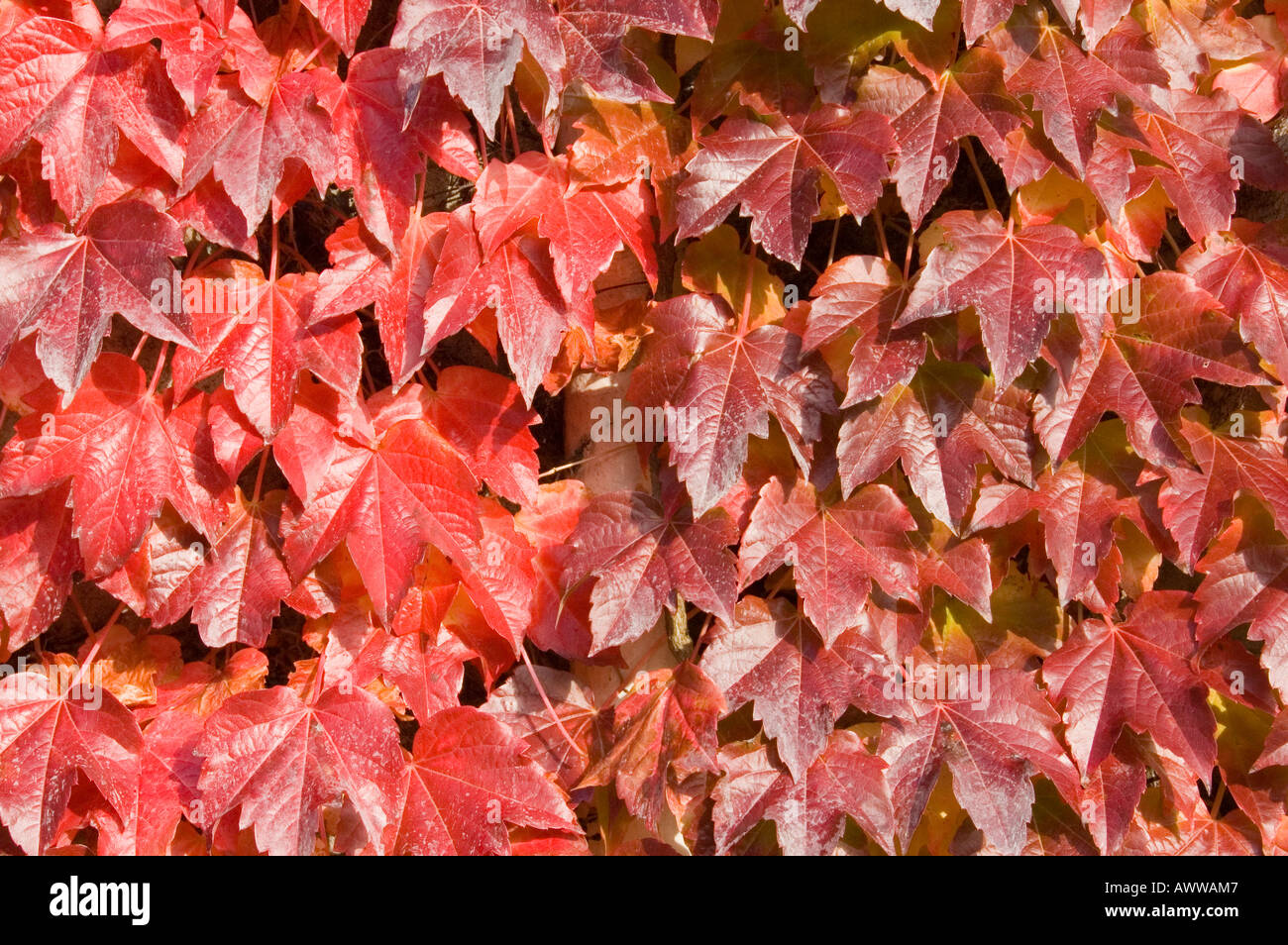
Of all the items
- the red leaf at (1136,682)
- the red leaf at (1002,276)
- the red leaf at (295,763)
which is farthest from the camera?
the red leaf at (1136,682)

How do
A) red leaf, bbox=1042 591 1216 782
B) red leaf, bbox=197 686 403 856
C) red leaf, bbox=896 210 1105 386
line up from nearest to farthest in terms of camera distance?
red leaf, bbox=896 210 1105 386
red leaf, bbox=197 686 403 856
red leaf, bbox=1042 591 1216 782

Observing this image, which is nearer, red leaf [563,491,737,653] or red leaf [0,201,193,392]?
red leaf [0,201,193,392]

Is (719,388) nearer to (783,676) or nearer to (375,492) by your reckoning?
(783,676)

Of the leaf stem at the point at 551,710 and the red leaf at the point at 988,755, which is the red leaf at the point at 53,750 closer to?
the leaf stem at the point at 551,710

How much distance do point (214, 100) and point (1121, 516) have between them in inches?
69.4

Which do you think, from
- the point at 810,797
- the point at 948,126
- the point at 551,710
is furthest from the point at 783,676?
the point at 948,126

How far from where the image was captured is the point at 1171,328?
5.70 feet

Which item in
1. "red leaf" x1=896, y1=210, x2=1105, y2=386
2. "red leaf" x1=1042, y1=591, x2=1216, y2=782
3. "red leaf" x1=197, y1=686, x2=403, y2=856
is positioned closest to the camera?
"red leaf" x1=896, y1=210, x2=1105, y2=386

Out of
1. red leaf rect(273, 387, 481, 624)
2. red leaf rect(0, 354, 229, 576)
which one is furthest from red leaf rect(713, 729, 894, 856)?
red leaf rect(0, 354, 229, 576)

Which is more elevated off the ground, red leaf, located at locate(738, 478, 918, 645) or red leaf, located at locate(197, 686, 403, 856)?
red leaf, located at locate(738, 478, 918, 645)

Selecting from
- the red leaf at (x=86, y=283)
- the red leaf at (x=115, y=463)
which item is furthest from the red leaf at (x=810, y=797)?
the red leaf at (x=86, y=283)

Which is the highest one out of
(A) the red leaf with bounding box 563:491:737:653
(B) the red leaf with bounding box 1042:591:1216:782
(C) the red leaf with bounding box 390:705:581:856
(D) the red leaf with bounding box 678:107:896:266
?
(D) the red leaf with bounding box 678:107:896:266

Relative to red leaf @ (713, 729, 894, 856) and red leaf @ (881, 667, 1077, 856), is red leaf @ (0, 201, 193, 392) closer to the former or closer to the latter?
red leaf @ (713, 729, 894, 856)
